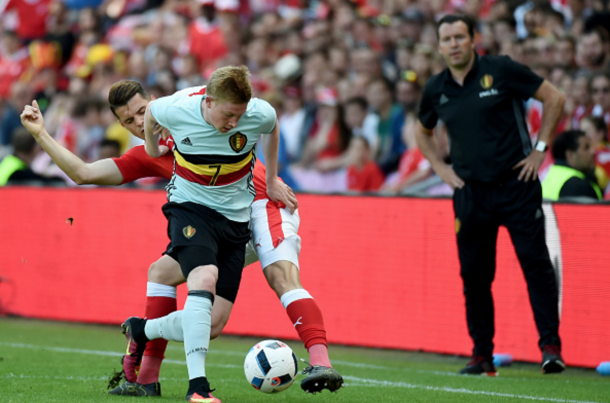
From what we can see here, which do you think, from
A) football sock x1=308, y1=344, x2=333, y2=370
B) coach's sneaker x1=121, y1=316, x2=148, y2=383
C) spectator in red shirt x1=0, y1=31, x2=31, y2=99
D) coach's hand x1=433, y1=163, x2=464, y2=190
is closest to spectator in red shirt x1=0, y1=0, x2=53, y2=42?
spectator in red shirt x1=0, y1=31, x2=31, y2=99

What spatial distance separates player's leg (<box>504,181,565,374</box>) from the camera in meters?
7.04

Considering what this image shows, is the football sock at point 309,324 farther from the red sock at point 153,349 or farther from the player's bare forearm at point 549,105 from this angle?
the player's bare forearm at point 549,105

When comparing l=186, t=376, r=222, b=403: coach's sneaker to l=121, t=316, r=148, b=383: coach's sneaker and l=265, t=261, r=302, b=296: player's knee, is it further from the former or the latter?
l=265, t=261, r=302, b=296: player's knee

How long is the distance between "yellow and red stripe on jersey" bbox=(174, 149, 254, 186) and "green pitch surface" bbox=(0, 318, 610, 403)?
138cm

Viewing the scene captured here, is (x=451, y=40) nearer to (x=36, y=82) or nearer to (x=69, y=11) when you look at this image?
(x=36, y=82)

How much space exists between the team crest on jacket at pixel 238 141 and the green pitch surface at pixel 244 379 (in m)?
1.59

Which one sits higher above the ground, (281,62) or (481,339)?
(281,62)

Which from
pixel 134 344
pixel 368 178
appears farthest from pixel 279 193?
pixel 368 178

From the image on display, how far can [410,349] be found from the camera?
8.76 m

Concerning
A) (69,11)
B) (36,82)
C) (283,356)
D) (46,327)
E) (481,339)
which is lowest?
(46,327)

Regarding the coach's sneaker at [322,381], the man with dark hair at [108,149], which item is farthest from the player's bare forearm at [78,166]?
the man with dark hair at [108,149]

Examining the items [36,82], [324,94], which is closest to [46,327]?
[324,94]

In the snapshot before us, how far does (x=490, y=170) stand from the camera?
7137 mm

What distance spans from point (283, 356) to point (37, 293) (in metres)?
6.17
